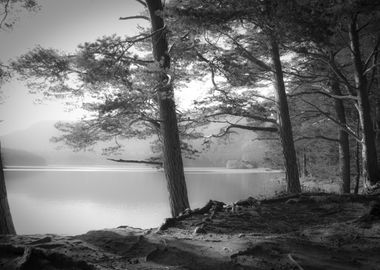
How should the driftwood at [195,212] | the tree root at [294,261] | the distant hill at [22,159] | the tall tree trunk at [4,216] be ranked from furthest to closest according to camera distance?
the distant hill at [22,159] < the tall tree trunk at [4,216] < the driftwood at [195,212] < the tree root at [294,261]

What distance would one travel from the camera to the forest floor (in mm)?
3447

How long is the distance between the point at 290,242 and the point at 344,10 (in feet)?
14.9

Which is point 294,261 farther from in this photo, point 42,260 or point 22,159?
point 22,159

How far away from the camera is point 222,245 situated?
418 cm

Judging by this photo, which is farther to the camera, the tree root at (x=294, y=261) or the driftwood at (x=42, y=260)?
the tree root at (x=294, y=261)

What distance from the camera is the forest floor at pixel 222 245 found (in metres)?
3.45

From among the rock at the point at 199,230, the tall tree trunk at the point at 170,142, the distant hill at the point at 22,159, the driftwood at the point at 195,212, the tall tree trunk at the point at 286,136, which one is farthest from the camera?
the distant hill at the point at 22,159

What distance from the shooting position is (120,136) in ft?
38.1

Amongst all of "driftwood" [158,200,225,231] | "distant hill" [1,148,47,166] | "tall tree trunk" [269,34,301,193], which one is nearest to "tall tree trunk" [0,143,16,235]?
"driftwood" [158,200,225,231]

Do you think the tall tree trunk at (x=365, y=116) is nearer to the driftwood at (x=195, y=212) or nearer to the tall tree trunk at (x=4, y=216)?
the driftwood at (x=195, y=212)

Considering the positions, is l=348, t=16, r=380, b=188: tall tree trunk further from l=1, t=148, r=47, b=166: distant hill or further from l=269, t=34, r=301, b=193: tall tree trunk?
l=1, t=148, r=47, b=166: distant hill

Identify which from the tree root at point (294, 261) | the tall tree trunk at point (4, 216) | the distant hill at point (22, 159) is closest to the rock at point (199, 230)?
the tree root at point (294, 261)

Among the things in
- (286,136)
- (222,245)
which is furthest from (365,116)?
(222,245)

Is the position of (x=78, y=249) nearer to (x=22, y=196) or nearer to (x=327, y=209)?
(x=327, y=209)
